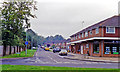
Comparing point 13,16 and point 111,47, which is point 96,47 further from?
point 13,16

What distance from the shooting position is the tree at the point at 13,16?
97.3ft

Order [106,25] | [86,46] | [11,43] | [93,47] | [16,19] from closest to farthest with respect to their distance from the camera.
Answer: [16,19]
[11,43]
[106,25]
[93,47]
[86,46]

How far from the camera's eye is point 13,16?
1161 inches

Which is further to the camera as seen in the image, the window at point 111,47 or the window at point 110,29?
the window at point 111,47

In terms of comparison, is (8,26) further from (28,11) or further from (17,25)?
(28,11)

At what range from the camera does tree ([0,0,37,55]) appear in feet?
97.3

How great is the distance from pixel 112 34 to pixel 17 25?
17263 millimetres

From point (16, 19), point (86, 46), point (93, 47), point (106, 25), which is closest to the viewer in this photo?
point (16, 19)

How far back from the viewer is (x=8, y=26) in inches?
1272

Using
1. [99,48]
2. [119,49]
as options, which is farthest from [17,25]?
[119,49]

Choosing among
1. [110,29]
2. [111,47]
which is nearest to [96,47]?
[111,47]

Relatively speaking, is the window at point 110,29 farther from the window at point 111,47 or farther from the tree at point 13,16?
the tree at point 13,16

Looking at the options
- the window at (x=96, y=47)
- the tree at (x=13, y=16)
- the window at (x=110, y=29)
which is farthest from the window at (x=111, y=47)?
the tree at (x=13, y=16)

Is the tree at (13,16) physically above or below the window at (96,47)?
above
